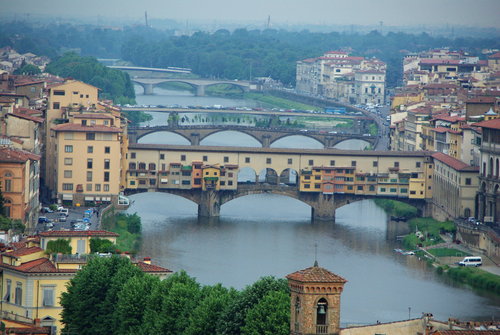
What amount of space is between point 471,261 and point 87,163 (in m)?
12.4

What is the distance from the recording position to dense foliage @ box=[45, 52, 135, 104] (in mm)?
94062

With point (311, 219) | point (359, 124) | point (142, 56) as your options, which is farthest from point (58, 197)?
point (142, 56)

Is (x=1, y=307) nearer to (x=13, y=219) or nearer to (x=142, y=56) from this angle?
(x=13, y=219)

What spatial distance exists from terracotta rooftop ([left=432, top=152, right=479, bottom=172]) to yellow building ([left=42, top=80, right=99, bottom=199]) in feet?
36.5

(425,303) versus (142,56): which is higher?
(142,56)

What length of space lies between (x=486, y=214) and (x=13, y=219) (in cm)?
1515

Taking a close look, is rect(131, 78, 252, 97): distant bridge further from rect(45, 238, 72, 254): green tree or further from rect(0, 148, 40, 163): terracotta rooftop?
rect(45, 238, 72, 254): green tree

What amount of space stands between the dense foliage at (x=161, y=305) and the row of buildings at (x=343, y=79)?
6941 centimetres

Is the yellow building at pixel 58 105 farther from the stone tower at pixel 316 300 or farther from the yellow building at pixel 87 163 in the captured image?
the stone tower at pixel 316 300

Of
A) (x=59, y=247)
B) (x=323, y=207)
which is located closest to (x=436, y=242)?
(x=323, y=207)

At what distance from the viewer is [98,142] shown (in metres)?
50.2

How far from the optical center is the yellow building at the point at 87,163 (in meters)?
50.0

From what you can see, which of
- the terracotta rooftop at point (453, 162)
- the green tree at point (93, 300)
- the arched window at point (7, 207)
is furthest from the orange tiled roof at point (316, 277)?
the terracotta rooftop at point (453, 162)

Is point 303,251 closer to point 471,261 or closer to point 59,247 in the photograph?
point 471,261
